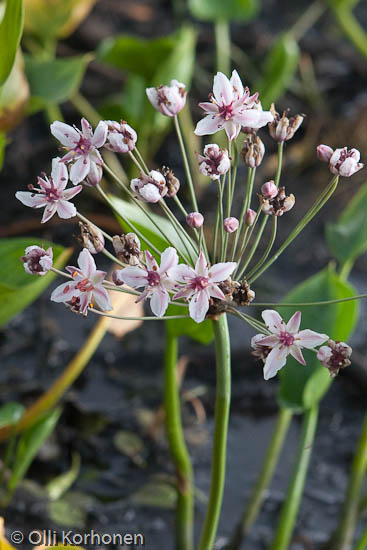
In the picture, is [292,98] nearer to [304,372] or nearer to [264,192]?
[304,372]

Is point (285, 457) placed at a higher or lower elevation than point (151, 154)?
lower

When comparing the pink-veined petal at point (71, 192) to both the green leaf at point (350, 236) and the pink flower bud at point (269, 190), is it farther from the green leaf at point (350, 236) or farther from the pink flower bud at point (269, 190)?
the green leaf at point (350, 236)

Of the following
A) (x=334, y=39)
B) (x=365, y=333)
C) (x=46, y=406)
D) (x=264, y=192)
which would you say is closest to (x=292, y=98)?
(x=334, y=39)

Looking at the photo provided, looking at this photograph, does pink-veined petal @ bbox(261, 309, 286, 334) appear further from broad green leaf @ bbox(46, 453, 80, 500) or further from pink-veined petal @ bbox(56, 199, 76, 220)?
broad green leaf @ bbox(46, 453, 80, 500)

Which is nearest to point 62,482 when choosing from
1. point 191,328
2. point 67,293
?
point 191,328

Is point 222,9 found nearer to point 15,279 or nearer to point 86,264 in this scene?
point 15,279

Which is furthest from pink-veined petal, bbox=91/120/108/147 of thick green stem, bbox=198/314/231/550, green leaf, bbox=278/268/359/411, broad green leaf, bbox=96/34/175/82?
broad green leaf, bbox=96/34/175/82
